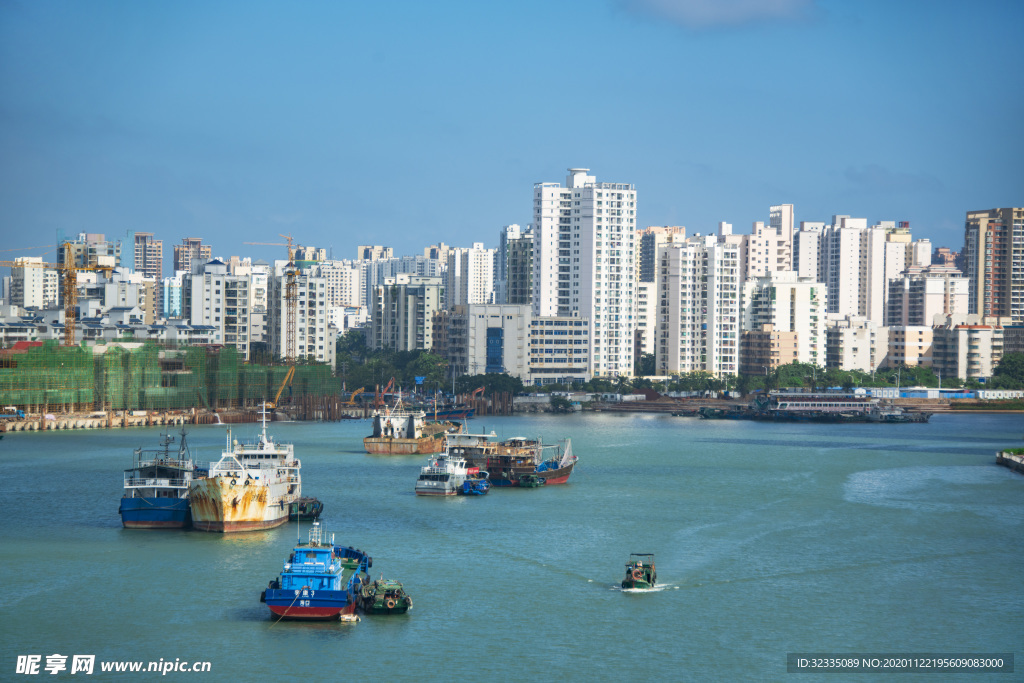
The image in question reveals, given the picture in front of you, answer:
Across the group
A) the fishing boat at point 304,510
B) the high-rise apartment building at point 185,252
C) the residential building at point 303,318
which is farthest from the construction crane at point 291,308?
the high-rise apartment building at point 185,252

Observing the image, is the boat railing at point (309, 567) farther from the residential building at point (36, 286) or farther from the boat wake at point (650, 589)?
the residential building at point (36, 286)

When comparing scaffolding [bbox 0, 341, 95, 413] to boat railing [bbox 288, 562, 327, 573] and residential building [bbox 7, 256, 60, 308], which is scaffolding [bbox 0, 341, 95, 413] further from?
residential building [bbox 7, 256, 60, 308]

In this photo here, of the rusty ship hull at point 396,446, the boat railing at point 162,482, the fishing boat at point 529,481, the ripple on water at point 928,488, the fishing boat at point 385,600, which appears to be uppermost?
the boat railing at point 162,482

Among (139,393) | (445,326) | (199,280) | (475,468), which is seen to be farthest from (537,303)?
(475,468)

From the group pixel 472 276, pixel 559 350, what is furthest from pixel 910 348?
pixel 472 276

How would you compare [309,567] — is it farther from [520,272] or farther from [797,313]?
[797,313]

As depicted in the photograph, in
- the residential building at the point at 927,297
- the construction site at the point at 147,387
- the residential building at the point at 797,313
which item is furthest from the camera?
the residential building at the point at 927,297

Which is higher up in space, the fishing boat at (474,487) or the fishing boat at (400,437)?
the fishing boat at (400,437)
